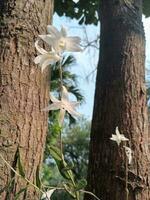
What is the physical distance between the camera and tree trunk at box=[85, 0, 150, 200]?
1550 mm

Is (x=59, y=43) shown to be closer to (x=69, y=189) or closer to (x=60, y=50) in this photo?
(x=60, y=50)

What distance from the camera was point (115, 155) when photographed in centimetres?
159

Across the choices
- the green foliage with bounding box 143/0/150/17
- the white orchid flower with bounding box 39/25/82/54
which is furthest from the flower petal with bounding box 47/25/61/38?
the green foliage with bounding box 143/0/150/17

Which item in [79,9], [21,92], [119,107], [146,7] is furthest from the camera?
[79,9]

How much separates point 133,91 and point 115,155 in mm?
278

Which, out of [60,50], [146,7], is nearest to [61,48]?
[60,50]

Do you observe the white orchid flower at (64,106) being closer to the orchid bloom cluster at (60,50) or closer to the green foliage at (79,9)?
the orchid bloom cluster at (60,50)

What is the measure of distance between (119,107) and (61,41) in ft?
3.62

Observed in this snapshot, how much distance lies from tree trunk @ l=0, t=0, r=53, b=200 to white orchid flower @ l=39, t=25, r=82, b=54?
380mm

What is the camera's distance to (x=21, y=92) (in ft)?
3.31

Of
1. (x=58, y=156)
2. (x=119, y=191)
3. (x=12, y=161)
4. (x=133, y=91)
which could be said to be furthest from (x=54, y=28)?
(x=133, y=91)

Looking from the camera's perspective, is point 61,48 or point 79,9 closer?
point 61,48

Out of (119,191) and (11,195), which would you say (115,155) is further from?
(11,195)

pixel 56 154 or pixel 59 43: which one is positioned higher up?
pixel 59 43
